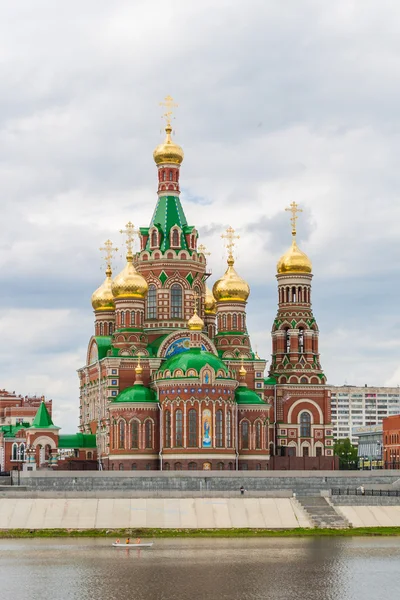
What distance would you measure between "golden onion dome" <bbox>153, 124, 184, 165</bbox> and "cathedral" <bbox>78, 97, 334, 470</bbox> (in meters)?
0.09

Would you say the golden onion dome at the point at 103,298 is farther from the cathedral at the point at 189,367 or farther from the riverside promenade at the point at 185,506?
the riverside promenade at the point at 185,506

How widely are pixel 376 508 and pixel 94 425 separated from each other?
28.0 metres

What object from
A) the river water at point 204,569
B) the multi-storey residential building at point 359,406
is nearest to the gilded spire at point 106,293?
the river water at point 204,569

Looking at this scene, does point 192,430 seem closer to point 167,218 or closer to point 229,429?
point 229,429

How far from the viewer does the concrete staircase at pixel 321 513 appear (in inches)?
2148

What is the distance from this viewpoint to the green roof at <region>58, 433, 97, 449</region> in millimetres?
79188

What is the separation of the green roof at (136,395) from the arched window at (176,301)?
7121 mm

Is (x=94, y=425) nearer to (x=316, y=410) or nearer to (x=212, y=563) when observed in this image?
(x=316, y=410)

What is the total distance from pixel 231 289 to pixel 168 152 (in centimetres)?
998

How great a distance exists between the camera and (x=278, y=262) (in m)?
83.2

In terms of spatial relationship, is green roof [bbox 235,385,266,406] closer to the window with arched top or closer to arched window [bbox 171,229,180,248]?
the window with arched top

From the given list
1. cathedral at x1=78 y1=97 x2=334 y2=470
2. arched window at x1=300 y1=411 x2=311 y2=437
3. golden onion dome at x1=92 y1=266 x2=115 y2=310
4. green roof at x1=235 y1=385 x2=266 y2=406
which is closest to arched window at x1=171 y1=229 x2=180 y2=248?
cathedral at x1=78 y1=97 x2=334 y2=470

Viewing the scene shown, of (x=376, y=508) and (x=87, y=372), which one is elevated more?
(x=87, y=372)

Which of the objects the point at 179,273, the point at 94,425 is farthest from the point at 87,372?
the point at 179,273
